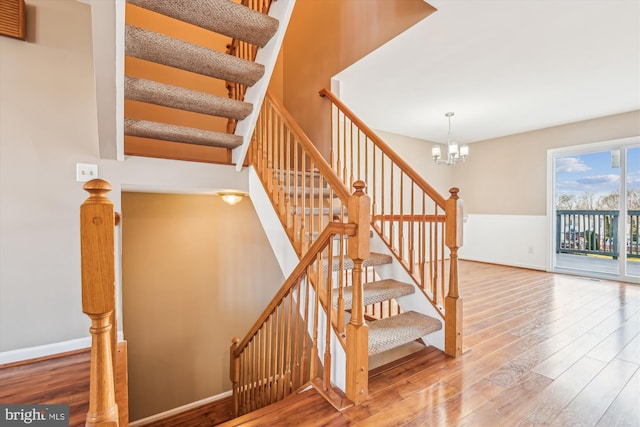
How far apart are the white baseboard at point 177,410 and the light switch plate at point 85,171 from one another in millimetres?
2635

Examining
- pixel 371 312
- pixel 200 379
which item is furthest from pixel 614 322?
pixel 200 379

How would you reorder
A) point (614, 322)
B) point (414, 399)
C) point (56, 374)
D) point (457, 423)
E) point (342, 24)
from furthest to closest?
point (342, 24), point (614, 322), point (56, 374), point (414, 399), point (457, 423)

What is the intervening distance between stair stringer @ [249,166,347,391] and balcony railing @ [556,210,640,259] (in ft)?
16.4

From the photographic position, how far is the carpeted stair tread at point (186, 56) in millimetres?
1542

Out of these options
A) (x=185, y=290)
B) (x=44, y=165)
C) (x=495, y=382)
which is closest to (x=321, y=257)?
(x=495, y=382)

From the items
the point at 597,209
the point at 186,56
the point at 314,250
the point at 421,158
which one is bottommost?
the point at 314,250

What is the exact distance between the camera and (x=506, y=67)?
10.0 feet

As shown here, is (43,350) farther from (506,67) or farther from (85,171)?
(506,67)

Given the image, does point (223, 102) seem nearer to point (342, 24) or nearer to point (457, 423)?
point (342, 24)

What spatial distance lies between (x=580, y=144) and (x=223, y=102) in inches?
216

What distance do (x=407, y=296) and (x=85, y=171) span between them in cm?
265

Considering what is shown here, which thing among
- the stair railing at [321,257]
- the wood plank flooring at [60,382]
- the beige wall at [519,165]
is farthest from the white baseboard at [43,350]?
the beige wall at [519,165]

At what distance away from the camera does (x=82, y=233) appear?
84cm

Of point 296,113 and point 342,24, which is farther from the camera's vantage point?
point 296,113
